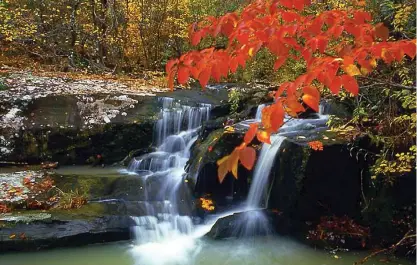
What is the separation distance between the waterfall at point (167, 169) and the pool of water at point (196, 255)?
0.32 meters

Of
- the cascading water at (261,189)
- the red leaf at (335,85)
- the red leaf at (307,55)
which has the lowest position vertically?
the cascading water at (261,189)

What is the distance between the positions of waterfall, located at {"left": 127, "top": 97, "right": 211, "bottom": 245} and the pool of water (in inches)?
12.7

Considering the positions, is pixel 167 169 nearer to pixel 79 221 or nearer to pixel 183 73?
pixel 79 221

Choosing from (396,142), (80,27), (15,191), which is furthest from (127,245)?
(80,27)

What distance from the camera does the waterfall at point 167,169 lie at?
614 centimetres

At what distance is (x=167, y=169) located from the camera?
8.20 metres

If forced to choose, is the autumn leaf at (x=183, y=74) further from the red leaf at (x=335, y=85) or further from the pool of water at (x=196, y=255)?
the pool of water at (x=196, y=255)

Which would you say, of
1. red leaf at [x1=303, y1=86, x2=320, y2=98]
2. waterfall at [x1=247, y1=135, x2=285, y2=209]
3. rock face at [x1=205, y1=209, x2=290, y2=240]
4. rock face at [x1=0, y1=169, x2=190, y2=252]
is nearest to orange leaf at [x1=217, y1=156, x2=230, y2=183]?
red leaf at [x1=303, y1=86, x2=320, y2=98]

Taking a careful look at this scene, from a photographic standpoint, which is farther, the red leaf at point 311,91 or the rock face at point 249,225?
the rock face at point 249,225

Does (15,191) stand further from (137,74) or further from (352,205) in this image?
(137,74)

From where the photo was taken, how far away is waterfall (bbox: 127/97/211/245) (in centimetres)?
614

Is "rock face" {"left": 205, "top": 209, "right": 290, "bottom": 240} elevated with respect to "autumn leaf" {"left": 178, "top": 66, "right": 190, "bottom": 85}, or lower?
lower

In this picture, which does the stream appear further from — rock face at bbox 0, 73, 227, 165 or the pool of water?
rock face at bbox 0, 73, 227, 165

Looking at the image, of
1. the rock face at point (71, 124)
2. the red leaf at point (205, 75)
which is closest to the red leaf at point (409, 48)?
the red leaf at point (205, 75)
